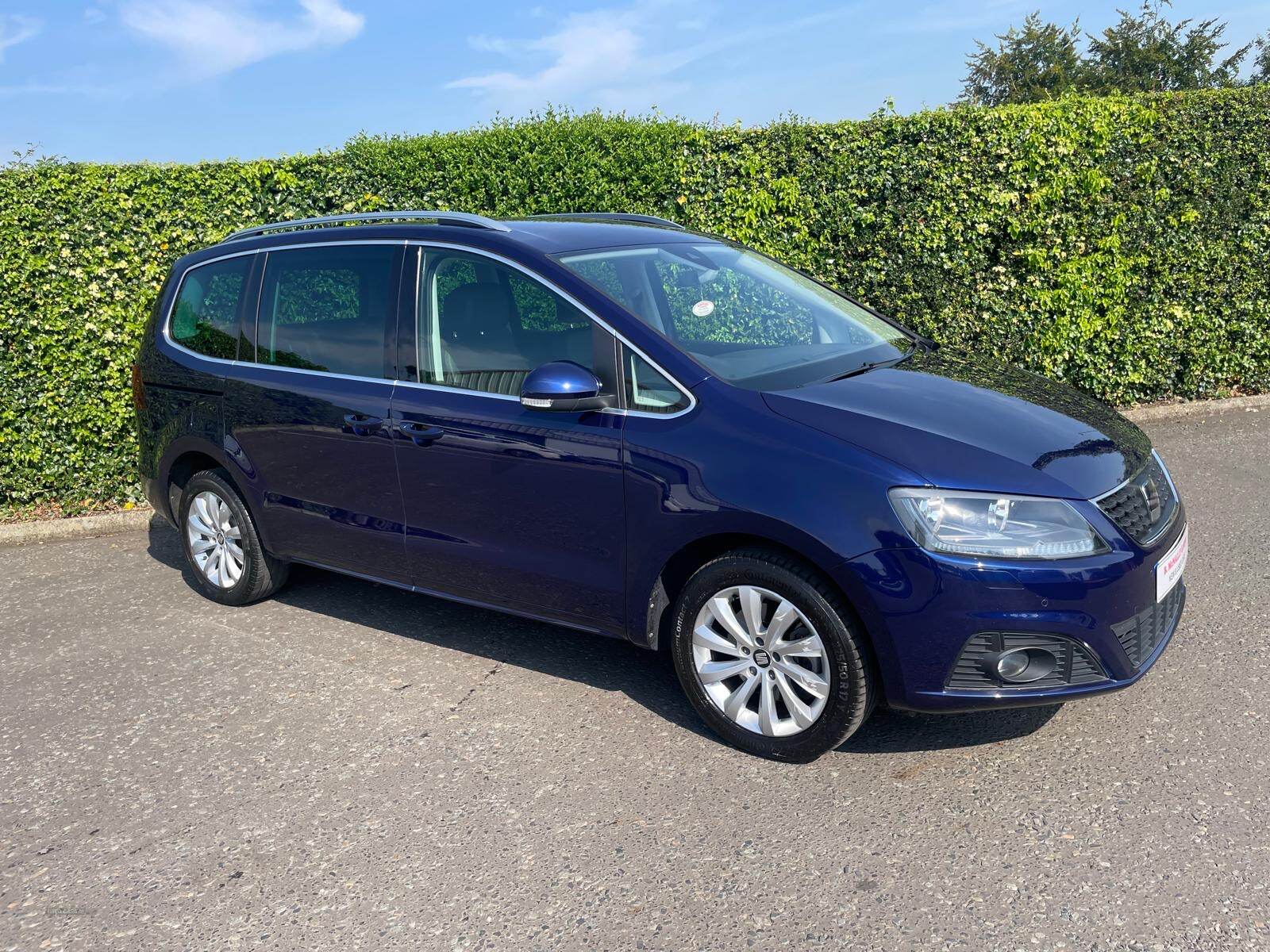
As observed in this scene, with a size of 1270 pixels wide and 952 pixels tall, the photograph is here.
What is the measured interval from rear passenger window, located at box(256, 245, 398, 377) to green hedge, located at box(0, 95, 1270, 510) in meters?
2.82

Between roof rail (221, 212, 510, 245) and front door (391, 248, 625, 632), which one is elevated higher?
roof rail (221, 212, 510, 245)

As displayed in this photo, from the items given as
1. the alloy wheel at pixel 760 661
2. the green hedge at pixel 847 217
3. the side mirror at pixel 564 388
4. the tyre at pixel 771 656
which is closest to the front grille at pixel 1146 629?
the tyre at pixel 771 656

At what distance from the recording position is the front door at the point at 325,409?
455 cm

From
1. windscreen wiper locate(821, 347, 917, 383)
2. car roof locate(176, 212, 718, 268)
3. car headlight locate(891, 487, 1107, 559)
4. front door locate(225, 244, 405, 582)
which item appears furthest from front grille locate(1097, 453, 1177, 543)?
front door locate(225, 244, 405, 582)

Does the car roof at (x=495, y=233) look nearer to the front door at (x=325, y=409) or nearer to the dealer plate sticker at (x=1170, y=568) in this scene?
the front door at (x=325, y=409)

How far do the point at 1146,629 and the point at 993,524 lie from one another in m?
0.69

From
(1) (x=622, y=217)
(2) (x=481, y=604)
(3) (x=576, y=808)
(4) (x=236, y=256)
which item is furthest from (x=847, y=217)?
(3) (x=576, y=808)

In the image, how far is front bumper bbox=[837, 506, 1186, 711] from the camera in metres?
3.24

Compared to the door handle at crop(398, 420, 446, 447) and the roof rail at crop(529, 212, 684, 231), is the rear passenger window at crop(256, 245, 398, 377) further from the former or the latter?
the roof rail at crop(529, 212, 684, 231)

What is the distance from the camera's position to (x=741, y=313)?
450 centimetres

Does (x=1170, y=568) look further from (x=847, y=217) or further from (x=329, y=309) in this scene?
(x=847, y=217)

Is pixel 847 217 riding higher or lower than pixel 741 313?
higher

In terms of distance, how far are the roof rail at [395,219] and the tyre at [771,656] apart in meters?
1.80

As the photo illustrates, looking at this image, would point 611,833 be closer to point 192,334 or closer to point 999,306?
point 192,334
